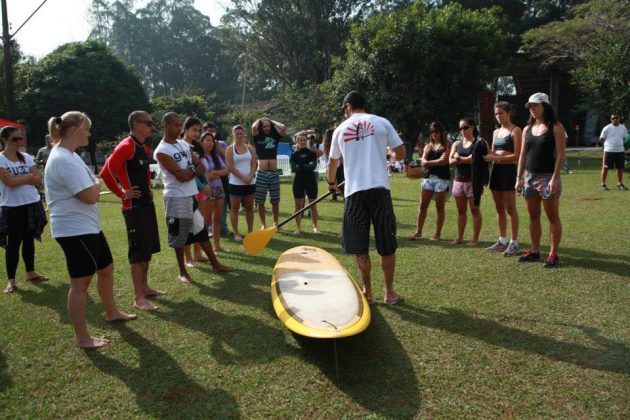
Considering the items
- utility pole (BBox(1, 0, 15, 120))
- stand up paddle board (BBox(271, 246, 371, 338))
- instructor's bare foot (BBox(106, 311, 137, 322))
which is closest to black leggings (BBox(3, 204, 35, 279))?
instructor's bare foot (BBox(106, 311, 137, 322))

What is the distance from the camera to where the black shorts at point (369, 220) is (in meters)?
4.38

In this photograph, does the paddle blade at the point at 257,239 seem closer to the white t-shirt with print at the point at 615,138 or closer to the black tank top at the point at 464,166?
the black tank top at the point at 464,166

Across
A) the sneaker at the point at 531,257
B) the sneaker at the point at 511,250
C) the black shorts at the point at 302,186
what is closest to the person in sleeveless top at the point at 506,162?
the sneaker at the point at 511,250

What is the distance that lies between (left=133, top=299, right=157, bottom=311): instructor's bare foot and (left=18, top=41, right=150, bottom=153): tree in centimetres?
3149

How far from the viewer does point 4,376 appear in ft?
11.3

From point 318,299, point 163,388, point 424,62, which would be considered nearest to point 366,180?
point 318,299

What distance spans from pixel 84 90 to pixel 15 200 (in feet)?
106

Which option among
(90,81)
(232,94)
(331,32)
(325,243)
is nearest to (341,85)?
(331,32)

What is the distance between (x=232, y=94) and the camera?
6862 centimetres

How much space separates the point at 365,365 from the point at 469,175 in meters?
4.11

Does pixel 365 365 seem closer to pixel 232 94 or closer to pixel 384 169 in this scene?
pixel 384 169

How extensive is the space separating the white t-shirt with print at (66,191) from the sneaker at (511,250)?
4863 mm

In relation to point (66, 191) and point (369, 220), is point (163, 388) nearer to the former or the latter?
point (66, 191)

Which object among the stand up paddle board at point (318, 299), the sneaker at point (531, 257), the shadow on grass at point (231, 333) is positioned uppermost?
the stand up paddle board at point (318, 299)
